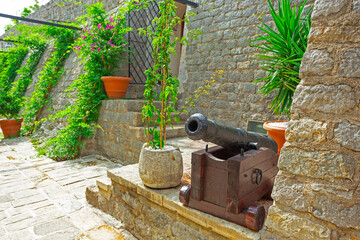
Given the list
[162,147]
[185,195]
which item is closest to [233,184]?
[185,195]

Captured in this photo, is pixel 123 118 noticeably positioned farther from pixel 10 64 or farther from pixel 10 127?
pixel 10 64

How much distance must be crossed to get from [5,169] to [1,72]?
7895 millimetres

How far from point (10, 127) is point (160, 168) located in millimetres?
6351

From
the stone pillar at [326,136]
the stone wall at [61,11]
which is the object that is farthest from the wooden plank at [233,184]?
the stone wall at [61,11]

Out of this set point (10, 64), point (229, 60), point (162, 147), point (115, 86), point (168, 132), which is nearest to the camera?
point (162, 147)

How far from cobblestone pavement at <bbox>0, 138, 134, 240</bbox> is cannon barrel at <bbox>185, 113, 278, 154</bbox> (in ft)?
4.51

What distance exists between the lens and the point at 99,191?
273 cm

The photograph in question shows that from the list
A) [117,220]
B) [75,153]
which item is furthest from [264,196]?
[75,153]

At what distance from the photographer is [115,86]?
4762mm

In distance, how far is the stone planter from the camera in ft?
6.48

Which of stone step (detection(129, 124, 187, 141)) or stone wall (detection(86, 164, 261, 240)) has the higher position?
stone step (detection(129, 124, 187, 141))

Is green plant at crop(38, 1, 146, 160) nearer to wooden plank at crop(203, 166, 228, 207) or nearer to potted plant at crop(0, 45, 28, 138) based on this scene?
potted plant at crop(0, 45, 28, 138)

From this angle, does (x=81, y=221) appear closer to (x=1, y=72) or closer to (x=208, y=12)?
(x=208, y=12)

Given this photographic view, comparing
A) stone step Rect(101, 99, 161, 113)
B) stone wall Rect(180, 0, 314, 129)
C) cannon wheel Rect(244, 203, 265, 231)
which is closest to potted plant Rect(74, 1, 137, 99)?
stone step Rect(101, 99, 161, 113)
